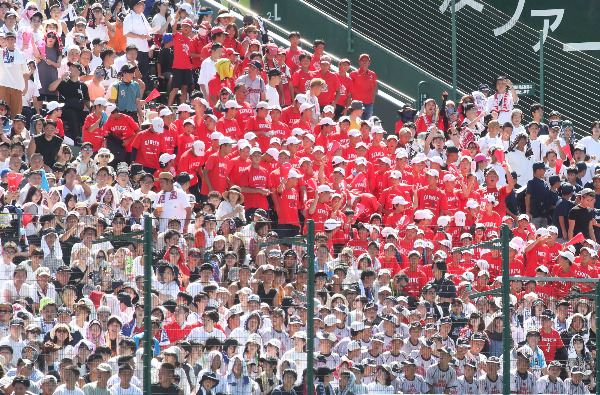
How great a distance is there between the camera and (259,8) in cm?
2414

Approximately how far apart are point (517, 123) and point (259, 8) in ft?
22.5

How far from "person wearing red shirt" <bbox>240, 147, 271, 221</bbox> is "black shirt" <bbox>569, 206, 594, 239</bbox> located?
4.53m

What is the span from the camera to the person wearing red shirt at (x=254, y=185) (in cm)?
1597

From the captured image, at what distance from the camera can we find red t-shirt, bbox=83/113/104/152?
1638 centimetres

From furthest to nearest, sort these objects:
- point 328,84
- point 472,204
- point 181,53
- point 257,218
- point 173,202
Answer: point 328,84 → point 181,53 → point 472,204 → point 173,202 → point 257,218

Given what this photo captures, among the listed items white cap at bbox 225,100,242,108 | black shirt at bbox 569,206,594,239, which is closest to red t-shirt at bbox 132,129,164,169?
white cap at bbox 225,100,242,108

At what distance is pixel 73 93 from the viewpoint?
673 inches

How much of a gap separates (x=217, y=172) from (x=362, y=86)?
15.9 feet

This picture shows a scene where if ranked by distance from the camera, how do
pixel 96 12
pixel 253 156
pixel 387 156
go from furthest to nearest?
pixel 96 12 < pixel 387 156 < pixel 253 156

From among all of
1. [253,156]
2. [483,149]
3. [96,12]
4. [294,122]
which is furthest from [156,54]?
[483,149]

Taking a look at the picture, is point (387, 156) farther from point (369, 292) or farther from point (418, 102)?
point (369, 292)

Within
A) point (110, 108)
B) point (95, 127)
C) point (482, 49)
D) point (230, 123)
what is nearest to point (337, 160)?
point (230, 123)

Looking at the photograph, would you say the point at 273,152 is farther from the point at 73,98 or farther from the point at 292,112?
the point at 73,98

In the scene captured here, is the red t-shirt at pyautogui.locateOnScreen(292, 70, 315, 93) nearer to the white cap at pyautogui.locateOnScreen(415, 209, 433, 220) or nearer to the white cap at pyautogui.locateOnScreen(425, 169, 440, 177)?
the white cap at pyautogui.locateOnScreen(425, 169, 440, 177)
